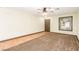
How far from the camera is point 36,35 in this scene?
669 cm

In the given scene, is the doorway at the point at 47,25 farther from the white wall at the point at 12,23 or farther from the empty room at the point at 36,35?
the white wall at the point at 12,23

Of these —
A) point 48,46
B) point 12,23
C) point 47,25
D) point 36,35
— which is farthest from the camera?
point 47,25

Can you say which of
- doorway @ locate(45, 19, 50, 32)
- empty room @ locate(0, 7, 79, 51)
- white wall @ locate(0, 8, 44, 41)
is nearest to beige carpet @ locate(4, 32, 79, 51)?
empty room @ locate(0, 7, 79, 51)

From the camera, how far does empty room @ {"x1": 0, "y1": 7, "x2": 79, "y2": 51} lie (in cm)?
340

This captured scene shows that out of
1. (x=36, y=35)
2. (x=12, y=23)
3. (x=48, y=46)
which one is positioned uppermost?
(x=12, y=23)

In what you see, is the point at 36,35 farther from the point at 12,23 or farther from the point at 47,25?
the point at 47,25

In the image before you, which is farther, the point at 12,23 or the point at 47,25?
the point at 47,25

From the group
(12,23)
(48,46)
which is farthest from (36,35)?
(48,46)

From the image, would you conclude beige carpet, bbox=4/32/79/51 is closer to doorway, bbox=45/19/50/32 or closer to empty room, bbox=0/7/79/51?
empty room, bbox=0/7/79/51
